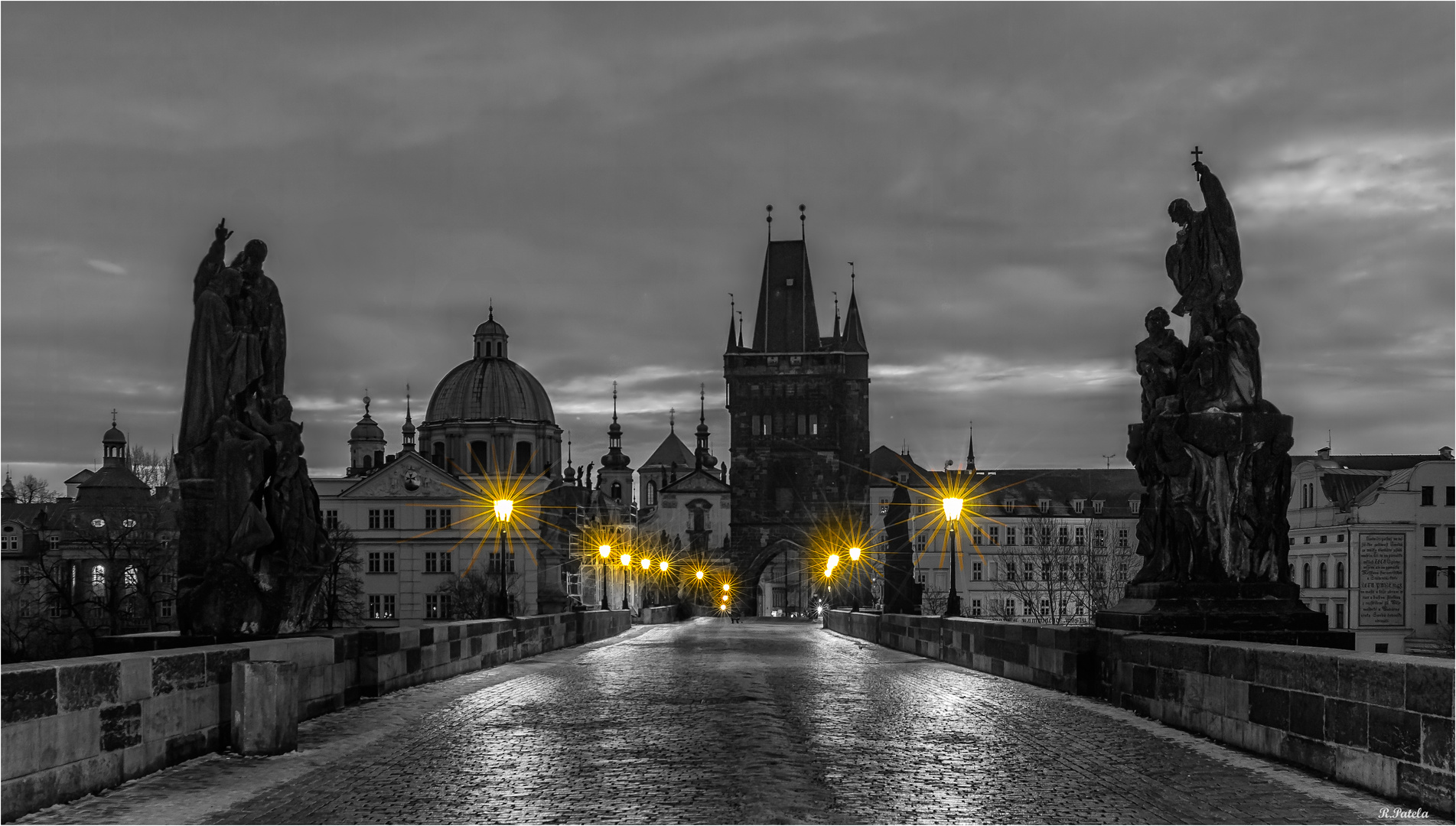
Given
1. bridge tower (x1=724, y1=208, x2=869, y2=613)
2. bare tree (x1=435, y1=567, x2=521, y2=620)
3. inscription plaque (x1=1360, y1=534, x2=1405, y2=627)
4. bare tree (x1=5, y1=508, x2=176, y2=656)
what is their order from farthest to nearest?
→ 1. bridge tower (x1=724, y1=208, x2=869, y2=613)
2. bare tree (x1=435, y1=567, x2=521, y2=620)
3. inscription plaque (x1=1360, y1=534, x2=1405, y2=627)
4. bare tree (x1=5, y1=508, x2=176, y2=656)

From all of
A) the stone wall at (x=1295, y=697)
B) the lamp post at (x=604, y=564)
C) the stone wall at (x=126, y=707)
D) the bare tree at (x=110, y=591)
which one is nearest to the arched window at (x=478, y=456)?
the lamp post at (x=604, y=564)

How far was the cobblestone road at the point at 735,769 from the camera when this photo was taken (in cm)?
816

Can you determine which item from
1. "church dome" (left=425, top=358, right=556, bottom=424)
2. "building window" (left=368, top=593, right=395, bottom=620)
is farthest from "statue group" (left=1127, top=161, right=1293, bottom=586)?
"church dome" (left=425, top=358, right=556, bottom=424)

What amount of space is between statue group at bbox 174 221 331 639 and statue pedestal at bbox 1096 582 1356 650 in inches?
304

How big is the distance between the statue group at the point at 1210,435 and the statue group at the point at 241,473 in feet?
25.8

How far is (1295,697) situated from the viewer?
9648 mm

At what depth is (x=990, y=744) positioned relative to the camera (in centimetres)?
1127

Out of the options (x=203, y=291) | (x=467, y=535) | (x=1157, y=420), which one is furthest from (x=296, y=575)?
(x=467, y=535)

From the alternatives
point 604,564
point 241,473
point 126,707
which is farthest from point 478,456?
point 126,707

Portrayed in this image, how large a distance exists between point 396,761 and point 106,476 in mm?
100950

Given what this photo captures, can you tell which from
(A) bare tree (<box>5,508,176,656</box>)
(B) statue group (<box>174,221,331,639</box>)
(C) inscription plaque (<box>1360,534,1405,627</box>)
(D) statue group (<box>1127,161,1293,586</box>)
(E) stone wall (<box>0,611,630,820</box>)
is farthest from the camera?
(C) inscription plaque (<box>1360,534,1405,627</box>)

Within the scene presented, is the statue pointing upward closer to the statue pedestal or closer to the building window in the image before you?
the statue pedestal

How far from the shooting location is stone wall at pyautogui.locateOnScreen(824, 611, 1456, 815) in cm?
798

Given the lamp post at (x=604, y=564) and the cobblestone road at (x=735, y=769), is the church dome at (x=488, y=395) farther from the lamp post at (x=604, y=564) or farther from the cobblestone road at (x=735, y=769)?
the cobblestone road at (x=735, y=769)
